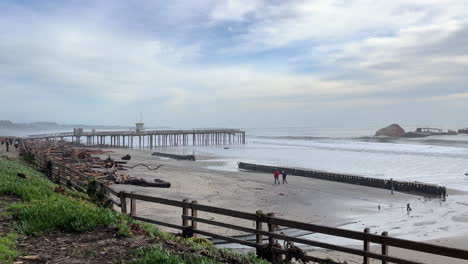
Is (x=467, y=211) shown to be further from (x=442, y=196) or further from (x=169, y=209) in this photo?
(x=169, y=209)

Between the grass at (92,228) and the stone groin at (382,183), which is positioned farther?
the stone groin at (382,183)

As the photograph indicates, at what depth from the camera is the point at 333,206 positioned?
23375 mm

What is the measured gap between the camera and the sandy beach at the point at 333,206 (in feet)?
54.0

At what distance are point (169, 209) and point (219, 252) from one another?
1205 cm

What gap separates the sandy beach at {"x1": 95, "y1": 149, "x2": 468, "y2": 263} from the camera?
1647cm

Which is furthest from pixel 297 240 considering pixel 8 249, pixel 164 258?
pixel 8 249

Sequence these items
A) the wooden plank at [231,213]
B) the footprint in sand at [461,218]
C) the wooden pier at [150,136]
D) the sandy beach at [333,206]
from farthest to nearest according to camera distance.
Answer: the wooden pier at [150,136], the footprint in sand at [461,218], the sandy beach at [333,206], the wooden plank at [231,213]

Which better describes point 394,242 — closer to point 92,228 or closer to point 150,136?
point 92,228

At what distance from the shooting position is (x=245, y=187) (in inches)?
1147

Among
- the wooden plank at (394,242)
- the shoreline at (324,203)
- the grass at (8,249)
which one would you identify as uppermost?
the wooden plank at (394,242)

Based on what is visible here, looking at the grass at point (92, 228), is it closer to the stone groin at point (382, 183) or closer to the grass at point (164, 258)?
the grass at point (164, 258)

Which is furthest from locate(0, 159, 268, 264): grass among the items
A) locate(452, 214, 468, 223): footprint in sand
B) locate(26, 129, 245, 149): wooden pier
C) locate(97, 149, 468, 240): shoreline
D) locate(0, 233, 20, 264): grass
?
locate(26, 129, 245, 149): wooden pier

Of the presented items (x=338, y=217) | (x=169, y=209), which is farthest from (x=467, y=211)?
(x=169, y=209)

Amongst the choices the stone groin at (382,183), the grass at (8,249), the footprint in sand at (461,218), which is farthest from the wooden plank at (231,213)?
the stone groin at (382,183)
